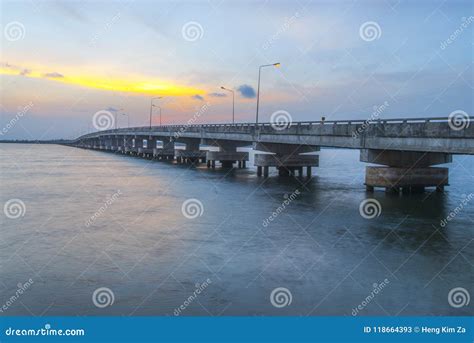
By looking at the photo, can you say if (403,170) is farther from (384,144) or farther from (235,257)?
(235,257)

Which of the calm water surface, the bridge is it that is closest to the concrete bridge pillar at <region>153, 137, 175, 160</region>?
the bridge

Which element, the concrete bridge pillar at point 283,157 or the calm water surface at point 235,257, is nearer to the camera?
the calm water surface at point 235,257

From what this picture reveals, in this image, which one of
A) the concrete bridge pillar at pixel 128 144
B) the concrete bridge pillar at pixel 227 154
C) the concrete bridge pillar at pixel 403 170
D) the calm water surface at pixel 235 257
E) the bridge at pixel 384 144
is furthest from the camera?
the concrete bridge pillar at pixel 128 144

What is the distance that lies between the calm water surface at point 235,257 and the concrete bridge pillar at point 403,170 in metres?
2.91

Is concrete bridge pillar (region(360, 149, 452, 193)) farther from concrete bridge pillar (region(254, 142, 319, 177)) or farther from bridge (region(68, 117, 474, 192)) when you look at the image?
concrete bridge pillar (region(254, 142, 319, 177))

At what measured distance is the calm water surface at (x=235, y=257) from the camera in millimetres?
12328

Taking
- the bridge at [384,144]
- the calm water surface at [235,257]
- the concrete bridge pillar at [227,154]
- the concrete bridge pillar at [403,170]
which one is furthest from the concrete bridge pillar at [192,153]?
the calm water surface at [235,257]

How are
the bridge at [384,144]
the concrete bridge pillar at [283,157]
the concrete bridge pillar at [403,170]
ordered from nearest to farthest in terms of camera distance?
1. the bridge at [384,144]
2. the concrete bridge pillar at [403,170]
3. the concrete bridge pillar at [283,157]

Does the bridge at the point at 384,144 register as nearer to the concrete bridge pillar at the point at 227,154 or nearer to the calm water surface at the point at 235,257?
the calm water surface at the point at 235,257

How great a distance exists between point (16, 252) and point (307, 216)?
15123 mm

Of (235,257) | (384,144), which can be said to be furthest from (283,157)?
(235,257)

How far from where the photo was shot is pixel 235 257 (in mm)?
16953

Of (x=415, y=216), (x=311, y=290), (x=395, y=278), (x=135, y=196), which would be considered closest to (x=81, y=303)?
(x=311, y=290)

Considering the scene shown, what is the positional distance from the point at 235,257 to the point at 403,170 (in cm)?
2194
